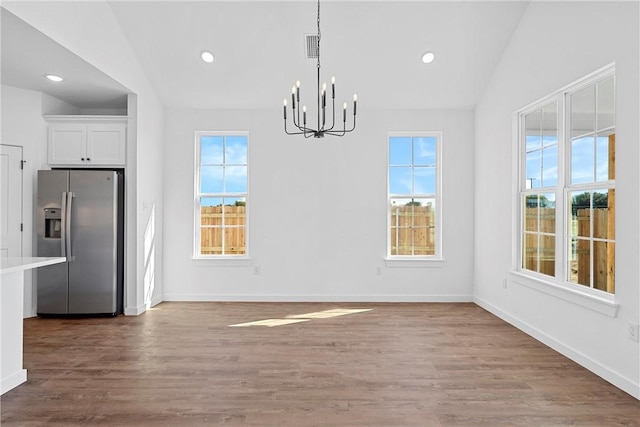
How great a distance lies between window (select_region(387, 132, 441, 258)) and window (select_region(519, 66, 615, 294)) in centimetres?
143

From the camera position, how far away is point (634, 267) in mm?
2758

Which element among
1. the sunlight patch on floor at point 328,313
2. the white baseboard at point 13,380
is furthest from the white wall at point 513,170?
the white baseboard at point 13,380

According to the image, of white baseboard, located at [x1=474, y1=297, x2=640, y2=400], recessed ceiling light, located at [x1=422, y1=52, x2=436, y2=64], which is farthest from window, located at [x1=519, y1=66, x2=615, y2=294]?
recessed ceiling light, located at [x1=422, y1=52, x2=436, y2=64]

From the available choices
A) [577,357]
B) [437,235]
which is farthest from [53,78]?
[577,357]

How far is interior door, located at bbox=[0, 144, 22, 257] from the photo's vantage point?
4.59m

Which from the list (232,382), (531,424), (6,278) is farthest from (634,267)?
(6,278)

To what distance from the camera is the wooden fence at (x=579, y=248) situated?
3166 millimetres

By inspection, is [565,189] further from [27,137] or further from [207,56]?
[27,137]

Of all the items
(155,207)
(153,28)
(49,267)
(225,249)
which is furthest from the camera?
(225,249)

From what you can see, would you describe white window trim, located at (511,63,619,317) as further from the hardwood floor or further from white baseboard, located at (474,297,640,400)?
the hardwood floor

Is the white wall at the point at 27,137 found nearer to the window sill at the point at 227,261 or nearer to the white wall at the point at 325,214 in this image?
the white wall at the point at 325,214

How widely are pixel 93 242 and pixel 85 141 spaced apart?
1240 millimetres

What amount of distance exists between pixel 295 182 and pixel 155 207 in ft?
6.28

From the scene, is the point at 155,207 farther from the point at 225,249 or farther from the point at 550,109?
the point at 550,109
